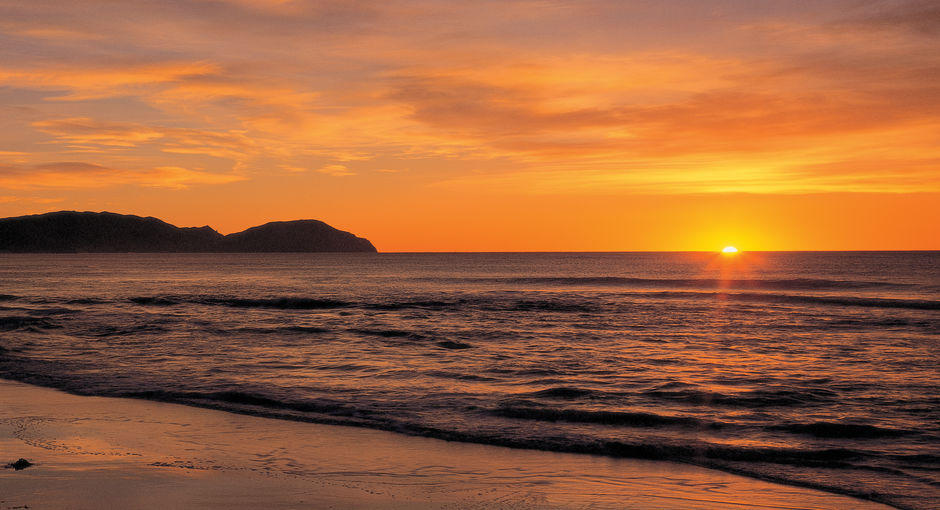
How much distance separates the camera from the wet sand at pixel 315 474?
7258mm

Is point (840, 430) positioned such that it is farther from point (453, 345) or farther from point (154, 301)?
point (154, 301)

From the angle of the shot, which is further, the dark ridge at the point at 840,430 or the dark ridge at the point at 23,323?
the dark ridge at the point at 23,323

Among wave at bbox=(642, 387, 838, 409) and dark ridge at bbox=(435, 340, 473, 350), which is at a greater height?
wave at bbox=(642, 387, 838, 409)

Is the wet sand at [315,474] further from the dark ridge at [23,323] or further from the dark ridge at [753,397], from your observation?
the dark ridge at [23,323]

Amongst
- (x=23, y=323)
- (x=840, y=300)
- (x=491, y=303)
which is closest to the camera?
(x=23, y=323)

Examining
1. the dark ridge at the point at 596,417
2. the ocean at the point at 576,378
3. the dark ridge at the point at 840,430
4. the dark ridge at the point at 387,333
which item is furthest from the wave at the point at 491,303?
the dark ridge at the point at 840,430

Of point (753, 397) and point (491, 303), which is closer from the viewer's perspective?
point (753, 397)

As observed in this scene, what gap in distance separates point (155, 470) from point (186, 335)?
17028 millimetres

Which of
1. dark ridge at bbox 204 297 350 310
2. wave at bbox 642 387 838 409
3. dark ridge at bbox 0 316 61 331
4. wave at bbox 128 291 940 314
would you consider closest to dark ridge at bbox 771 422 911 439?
wave at bbox 642 387 838 409

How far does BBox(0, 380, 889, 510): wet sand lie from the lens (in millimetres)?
7258

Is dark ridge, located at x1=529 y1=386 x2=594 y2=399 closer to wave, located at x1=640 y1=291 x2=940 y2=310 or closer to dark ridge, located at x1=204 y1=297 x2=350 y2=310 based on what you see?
dark ridge, located at x1=204 y1=297 x2=350 y2=310

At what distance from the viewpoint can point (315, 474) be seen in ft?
27.1

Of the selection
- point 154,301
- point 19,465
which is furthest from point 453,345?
point 154,301

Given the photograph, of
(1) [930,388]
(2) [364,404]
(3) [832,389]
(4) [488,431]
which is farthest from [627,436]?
(1) [930,388]
